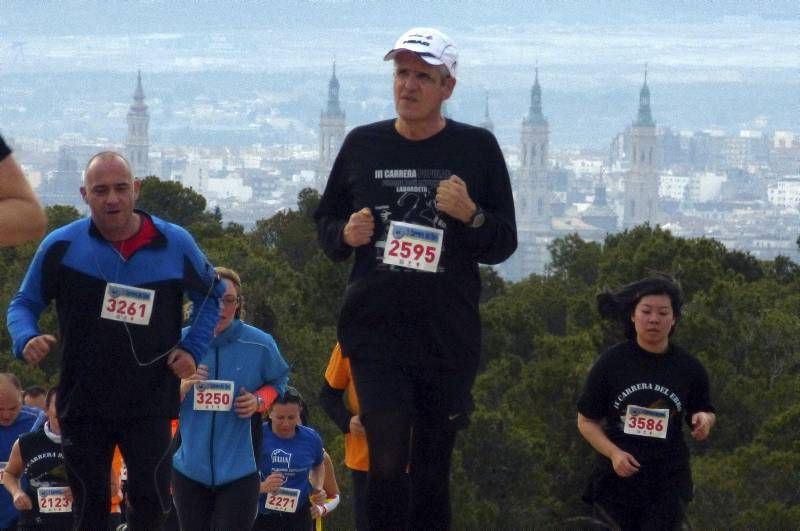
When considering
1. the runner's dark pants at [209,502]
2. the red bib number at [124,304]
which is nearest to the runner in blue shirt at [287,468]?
the runner's dark pants at [209,502]

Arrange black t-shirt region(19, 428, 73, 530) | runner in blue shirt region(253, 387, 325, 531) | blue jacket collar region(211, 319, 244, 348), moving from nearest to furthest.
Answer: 1. blue jacket collar region(211, 319, 244, 348)
2. black t-shirt region(19, 428, 73, 530)
3. runner in blue shirt region(253, 387, 325, 531)

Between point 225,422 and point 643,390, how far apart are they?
159 centimetres

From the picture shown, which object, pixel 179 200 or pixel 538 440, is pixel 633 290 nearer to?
pixel 538 440

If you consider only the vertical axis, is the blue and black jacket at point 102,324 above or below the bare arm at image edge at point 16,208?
below

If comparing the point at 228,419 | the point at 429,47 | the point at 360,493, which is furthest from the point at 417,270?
the point at 228,419

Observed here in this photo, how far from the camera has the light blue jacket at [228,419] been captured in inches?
284

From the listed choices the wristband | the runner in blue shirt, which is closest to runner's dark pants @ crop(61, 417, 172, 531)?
the runner in blue shirt

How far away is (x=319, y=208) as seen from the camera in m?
5.99

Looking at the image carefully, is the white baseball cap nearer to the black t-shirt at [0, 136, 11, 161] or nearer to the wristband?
the black t-shirt at [0, 136, 11, 161]

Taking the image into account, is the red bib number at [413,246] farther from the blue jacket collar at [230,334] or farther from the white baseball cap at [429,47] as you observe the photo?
the blue jacket collar at [230,334]

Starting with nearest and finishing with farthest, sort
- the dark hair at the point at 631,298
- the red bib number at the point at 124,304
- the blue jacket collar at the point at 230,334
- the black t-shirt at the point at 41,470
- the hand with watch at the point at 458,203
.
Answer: the hand with watch at the point at 458,203 < the red bib number at the point at 124,304 < the dark hair at the point at 631,298 < the blue jacket collar at the point at 230,334 < the black t-shirt at the point at 41,470

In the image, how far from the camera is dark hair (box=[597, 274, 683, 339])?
21.7ft

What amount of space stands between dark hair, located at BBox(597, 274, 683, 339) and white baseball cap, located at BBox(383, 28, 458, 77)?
1.14 meters

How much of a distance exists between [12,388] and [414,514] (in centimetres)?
288
